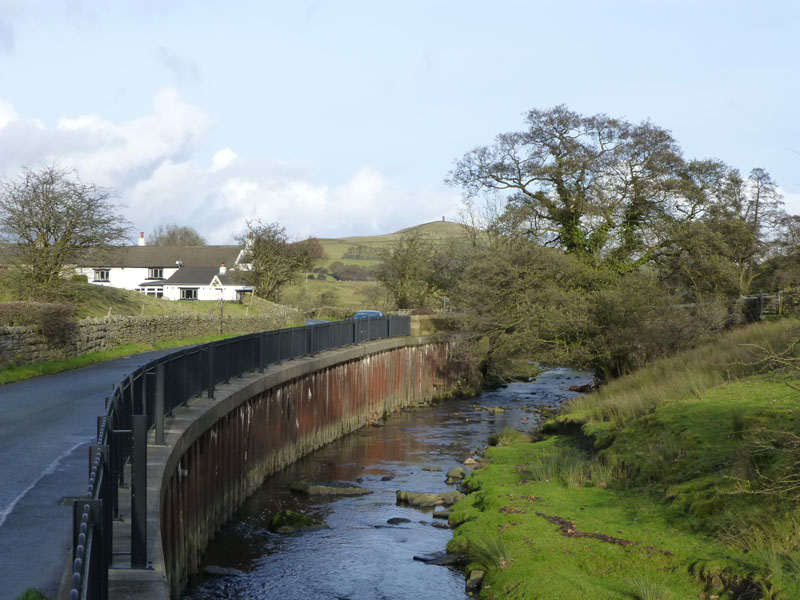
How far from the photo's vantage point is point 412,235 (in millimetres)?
68688

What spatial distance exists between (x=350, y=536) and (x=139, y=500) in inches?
350

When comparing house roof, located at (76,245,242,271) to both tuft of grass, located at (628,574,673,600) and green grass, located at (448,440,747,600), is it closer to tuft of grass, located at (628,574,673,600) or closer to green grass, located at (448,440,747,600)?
green grass, located at (448,440,747,600)

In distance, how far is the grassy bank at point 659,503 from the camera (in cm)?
1229

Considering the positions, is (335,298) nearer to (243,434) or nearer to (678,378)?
(678,378)

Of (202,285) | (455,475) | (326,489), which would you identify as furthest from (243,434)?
(202,285)

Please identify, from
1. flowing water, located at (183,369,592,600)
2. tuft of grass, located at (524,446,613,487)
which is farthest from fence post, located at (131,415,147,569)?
tuft of grass, located at (524,446,613,487)

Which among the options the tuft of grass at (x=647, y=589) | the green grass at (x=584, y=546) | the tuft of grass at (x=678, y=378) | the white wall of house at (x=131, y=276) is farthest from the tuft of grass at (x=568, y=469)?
the white wall of house at (x=131, y=276)

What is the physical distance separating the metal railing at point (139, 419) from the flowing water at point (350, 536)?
9.29ft

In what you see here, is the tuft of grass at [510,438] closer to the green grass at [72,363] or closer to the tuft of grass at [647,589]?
the green grass at [72,363]

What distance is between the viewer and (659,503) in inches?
613

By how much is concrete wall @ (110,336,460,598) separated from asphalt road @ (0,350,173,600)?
1026mm

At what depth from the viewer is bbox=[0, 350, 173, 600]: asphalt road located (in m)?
8.73

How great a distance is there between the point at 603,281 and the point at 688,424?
18116mm

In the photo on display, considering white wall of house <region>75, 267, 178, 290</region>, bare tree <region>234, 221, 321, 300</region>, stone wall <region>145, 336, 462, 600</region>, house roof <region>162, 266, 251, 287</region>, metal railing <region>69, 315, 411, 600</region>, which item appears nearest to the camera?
metal railing <region>69, 315, 411, 600</region>
